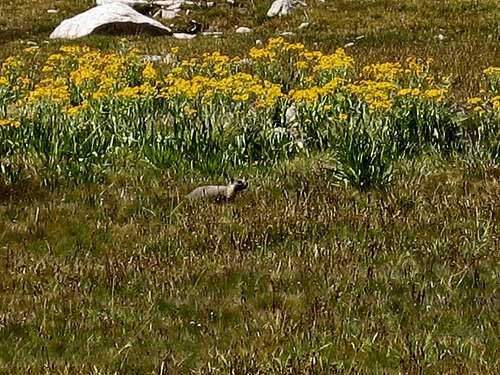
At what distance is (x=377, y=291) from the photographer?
5.04 m

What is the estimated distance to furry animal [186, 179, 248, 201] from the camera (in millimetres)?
7133

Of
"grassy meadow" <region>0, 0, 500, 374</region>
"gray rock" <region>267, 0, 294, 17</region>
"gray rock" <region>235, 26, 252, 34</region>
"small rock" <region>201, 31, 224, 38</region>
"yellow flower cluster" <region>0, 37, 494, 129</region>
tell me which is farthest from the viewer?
"gray rock" <region>267, 0, 294, 17</region>

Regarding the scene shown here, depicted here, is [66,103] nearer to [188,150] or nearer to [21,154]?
[21,154]

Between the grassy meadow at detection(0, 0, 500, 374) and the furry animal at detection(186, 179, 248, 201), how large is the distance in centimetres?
10

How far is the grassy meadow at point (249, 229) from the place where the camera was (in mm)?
4336

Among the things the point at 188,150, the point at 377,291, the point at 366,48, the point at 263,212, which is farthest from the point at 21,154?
the point at 366,48

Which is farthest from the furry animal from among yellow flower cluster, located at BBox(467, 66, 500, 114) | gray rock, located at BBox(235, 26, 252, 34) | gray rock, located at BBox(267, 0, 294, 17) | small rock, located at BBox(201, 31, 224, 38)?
gray rock, located at BBox(267, 0, 294, 17)

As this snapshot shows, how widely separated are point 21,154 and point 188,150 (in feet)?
5.56

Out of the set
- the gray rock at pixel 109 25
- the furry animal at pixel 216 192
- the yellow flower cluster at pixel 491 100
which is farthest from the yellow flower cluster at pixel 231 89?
the gray rock at pixel 109 25

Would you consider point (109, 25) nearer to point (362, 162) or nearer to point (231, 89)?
point (231, 89)

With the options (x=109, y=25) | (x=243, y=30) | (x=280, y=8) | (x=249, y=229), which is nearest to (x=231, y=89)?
(x=249, y=229)

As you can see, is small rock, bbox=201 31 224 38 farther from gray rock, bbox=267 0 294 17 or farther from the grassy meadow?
the grassy meadow

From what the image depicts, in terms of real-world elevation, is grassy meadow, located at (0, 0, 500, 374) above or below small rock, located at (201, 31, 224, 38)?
above

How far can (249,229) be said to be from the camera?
6277 millimetres
